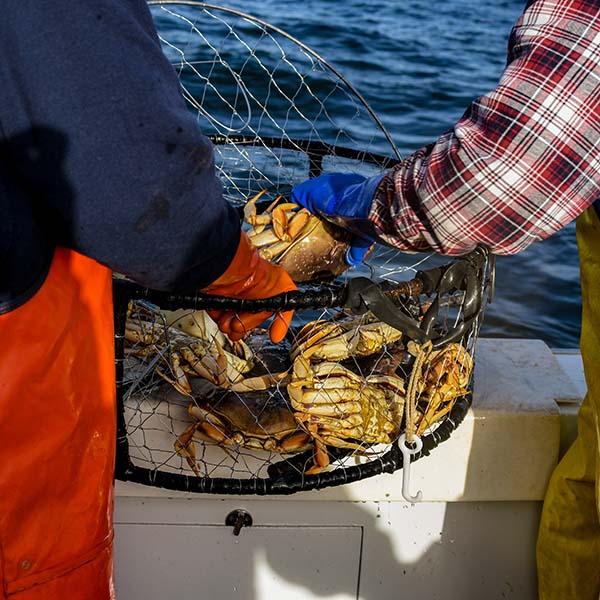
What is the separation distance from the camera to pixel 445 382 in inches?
92.7

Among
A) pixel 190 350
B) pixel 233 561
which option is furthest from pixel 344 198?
pixel 233 561

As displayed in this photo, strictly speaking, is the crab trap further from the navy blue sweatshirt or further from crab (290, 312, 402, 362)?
the navy blue sweatshirt

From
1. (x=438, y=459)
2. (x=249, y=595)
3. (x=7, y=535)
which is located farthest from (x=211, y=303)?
(x=249, y=595)

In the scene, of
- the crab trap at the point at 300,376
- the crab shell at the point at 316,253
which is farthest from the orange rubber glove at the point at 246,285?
the crab shell at the point at 316,253

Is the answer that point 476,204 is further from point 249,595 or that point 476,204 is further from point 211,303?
point 249,595

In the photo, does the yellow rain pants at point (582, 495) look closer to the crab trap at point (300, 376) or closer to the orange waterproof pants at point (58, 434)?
the crab trap at point (300, 376)

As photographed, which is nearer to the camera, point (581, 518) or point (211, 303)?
point (211, 303)

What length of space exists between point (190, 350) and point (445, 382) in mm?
745

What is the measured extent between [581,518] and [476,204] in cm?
104

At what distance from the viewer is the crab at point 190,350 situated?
2.50 meters

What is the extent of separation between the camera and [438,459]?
8.13ft

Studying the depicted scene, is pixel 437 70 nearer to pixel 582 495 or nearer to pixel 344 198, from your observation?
pixel 344 198

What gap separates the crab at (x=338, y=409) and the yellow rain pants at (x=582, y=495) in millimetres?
496

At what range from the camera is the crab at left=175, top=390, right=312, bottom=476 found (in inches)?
92.0
